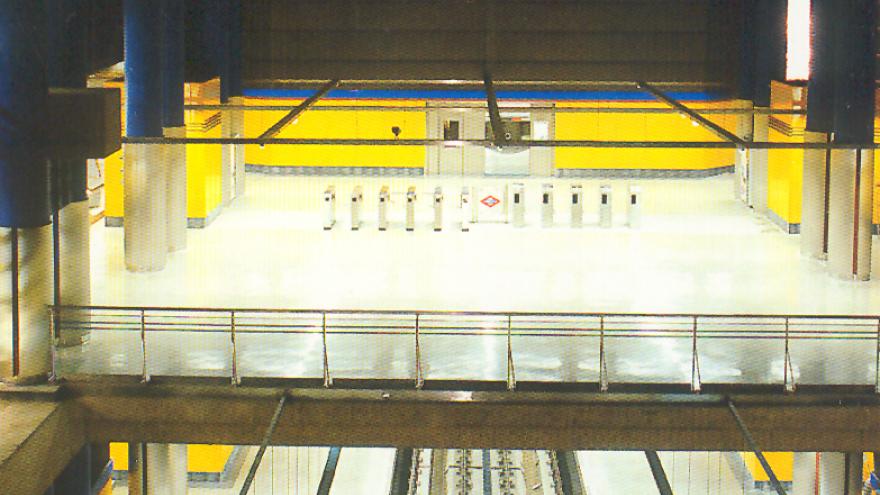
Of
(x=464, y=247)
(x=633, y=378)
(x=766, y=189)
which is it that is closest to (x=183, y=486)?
(x=633, y=378)

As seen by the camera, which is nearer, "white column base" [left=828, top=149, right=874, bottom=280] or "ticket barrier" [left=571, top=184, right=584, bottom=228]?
"white column base" [left=828, top=149, right=874, bottom=280]

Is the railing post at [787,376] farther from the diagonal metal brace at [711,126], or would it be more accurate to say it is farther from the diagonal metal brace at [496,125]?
the diagonal metal brace at [496,125]

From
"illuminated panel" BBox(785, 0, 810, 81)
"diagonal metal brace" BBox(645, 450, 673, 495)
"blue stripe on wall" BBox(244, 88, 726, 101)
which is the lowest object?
"diagonal metal brace" BBox(645, 450, 673, 495)

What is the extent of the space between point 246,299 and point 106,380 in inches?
142

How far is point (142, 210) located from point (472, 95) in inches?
339

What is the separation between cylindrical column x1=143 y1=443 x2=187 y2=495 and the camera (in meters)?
16.1

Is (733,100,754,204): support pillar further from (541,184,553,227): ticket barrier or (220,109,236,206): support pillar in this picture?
(220,109,236,206): support pillar

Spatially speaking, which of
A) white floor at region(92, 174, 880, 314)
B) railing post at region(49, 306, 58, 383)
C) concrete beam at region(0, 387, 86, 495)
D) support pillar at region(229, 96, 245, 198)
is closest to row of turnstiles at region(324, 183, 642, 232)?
white floor at region(92, 174, 880, 314)

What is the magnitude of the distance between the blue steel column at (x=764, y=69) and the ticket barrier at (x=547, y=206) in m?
3.39

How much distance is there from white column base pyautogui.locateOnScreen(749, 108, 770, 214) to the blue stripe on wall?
134 centimetres

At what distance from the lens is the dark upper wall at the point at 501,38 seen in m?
25.7

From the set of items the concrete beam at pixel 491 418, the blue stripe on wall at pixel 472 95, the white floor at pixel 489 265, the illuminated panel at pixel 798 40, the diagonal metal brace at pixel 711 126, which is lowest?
the concrete beam at pixel 491 418

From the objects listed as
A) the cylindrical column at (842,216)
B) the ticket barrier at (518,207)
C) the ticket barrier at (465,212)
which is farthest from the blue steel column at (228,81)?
the cylindrical column at (842,216)

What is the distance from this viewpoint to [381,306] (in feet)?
58.1
